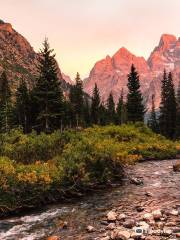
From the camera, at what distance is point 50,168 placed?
18.3m

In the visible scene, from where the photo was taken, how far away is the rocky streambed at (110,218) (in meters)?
12.8

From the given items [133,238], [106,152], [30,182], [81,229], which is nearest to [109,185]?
Answer: [106,152]

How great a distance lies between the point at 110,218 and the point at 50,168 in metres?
5.15

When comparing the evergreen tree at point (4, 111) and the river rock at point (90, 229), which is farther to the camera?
the evergreen tree at point (4, 111)

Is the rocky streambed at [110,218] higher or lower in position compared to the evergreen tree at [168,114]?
lower

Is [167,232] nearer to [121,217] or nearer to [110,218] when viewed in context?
[121,217]

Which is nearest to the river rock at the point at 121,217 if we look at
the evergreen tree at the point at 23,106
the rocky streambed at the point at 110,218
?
the rocky streambed at the point at 110,218

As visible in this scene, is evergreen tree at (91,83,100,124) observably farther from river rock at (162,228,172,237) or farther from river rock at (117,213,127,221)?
river rock at (162,228,172,237)

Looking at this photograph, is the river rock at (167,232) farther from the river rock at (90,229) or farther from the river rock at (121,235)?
the river rock at (90,229)

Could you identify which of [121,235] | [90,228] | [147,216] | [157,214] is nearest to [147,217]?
[147,216]

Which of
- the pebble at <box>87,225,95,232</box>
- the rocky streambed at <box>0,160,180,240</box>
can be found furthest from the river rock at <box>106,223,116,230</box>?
the pebble at <box>87,225,95,232</box>

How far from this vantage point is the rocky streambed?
1282 cm

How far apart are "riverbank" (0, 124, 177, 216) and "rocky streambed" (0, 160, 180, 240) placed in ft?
2.42

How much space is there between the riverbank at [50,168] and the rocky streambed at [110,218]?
2.42 feet
